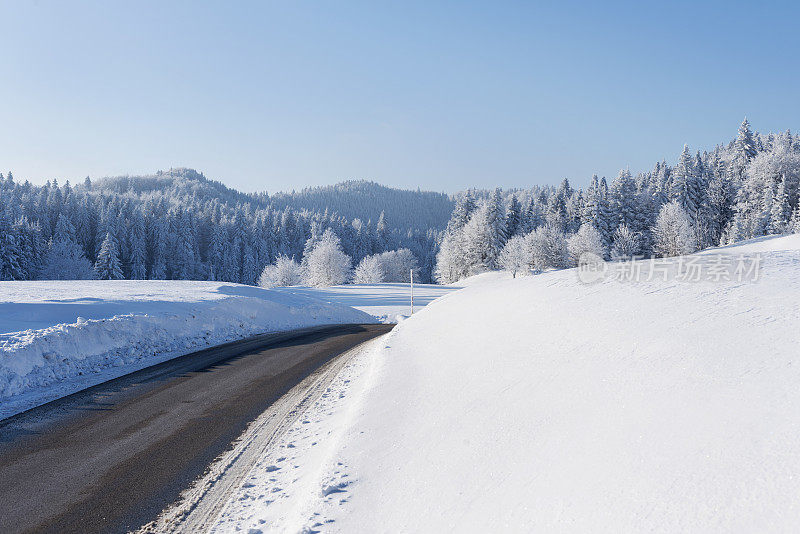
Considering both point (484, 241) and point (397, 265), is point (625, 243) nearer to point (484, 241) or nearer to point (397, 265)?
point (484, 241)

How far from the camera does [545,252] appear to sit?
2323 inches

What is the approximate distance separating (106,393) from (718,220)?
7437 centimetres

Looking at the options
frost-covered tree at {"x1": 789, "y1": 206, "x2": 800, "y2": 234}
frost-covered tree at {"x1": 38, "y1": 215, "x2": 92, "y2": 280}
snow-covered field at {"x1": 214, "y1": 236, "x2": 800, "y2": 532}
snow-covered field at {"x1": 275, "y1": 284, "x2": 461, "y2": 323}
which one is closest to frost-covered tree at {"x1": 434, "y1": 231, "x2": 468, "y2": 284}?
snow-covered field at {"x1": 275, "y1": 284, "x2": 461, "y2": 323}

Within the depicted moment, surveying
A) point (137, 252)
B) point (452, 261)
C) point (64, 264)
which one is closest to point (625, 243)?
point (452, 261)

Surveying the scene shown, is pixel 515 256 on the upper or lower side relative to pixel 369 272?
upper

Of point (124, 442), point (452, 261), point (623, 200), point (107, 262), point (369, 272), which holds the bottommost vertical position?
point (124, 442)

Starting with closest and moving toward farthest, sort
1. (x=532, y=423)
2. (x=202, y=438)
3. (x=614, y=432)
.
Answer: (x=614, y=432), (x=532, y=423), (x=202, y=438)

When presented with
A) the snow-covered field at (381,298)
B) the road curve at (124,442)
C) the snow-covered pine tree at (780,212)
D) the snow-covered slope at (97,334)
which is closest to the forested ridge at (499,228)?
the snow-covered pine tree at (780,212)

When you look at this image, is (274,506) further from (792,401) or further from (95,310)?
(95,310)

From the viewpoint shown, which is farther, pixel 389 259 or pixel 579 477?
pixel 389 259

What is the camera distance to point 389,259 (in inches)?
3730

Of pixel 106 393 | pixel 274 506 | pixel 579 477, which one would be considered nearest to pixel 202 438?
pixel 274 506

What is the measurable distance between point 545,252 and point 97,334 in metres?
55.1

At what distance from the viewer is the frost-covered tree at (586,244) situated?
56.8 m
